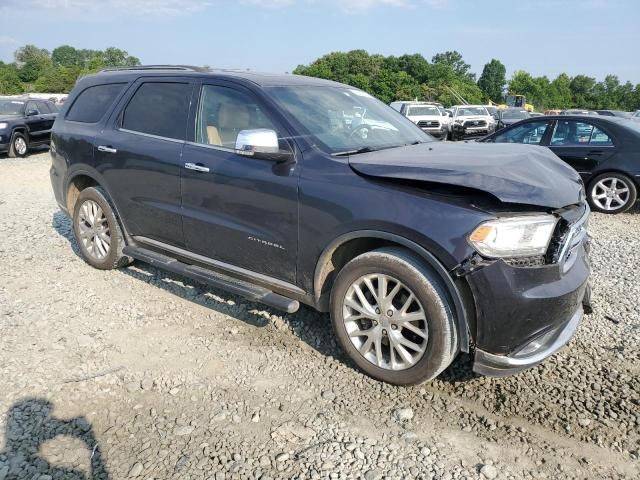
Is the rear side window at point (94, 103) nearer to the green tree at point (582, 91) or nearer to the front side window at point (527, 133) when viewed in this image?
the front side window at point (527, 133)

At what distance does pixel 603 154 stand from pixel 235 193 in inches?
256

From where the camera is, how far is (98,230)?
5.08m

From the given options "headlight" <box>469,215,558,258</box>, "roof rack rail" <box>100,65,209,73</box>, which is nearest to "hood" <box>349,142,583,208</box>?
"headlight" <box>469,215,558,258</box>

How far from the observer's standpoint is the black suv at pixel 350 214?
2.82 metres

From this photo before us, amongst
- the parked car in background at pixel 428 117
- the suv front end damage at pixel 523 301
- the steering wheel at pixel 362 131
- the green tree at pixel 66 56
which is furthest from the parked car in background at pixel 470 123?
the green tree at pixel 66 56

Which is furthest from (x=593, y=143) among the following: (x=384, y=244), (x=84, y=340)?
(x=84, y=340)

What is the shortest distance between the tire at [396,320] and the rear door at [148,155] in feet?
5.53

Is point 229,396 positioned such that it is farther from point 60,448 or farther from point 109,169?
point 109,169

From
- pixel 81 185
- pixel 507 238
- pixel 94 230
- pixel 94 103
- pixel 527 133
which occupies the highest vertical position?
pixel 94 103

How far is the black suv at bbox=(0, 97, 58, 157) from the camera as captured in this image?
47.1 ft

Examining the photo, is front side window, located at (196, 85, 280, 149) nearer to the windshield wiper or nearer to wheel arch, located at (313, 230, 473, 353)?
the windshield wiper

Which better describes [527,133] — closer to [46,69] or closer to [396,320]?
[396,320]

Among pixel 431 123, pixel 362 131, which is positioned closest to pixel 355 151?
pixel 362 131

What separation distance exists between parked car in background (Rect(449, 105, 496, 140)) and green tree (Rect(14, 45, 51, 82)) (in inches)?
3387
